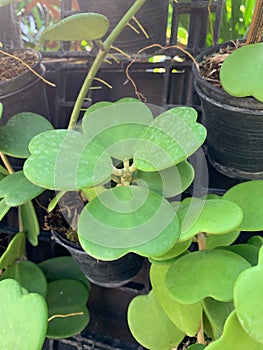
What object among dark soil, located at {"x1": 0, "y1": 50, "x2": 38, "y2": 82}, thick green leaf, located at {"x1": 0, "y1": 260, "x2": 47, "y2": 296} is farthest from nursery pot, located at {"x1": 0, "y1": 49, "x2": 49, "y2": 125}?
thick green leaf, located at {"x1": 0, "y1": 260, "x2": 47, "y2": 296}

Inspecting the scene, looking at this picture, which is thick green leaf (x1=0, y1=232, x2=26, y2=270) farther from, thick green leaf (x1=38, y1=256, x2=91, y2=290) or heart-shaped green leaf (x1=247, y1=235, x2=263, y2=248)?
heart-shaped green leaf (x1=247, y1=235, x2=263, y2=248)

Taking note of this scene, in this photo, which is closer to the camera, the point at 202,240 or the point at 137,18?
the point at 202,240

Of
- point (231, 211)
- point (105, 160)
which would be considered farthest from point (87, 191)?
point (231, 211)

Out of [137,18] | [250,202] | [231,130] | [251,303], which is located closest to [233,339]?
[251,303]

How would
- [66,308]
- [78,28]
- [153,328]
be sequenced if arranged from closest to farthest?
1. [78,28]
2. [153,328]
3. [66,308]

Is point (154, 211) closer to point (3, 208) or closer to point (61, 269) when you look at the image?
point (3, 208)

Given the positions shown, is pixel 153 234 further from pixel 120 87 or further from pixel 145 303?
pixel 120 87

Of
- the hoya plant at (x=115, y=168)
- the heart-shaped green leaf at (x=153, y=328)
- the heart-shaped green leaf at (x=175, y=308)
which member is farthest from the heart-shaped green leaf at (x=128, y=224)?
the heart-shaped green leaf at (x=153, y=328)
